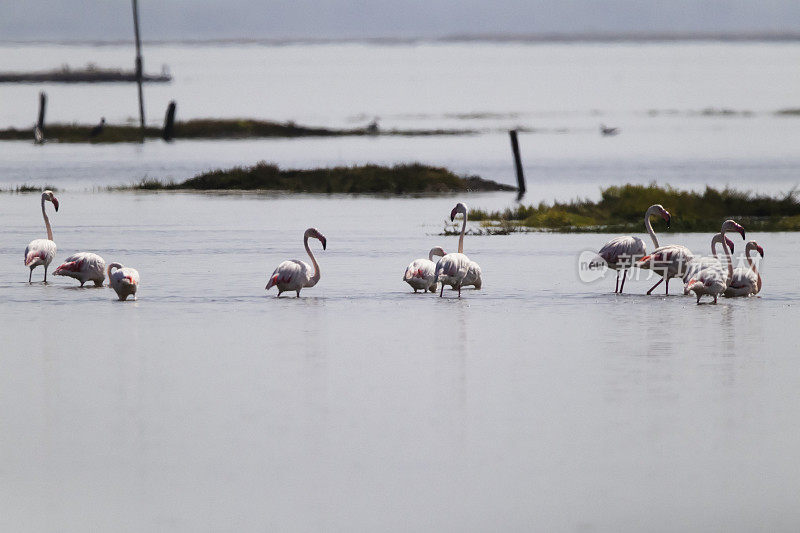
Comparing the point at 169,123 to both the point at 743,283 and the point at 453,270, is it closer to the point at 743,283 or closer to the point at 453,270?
the point at 453,270

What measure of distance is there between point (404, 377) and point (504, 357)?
4.89 feet

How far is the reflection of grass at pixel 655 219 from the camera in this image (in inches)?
1110

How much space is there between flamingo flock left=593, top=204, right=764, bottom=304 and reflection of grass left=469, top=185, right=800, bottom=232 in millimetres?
9491

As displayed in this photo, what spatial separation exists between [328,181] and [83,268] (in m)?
22.8

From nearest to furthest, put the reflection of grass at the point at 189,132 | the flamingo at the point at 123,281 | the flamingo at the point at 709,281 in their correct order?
the flamingo at the point at 709,281 → the flamingo at the point at 123,281 → the reflection of grass at the point at 189,132

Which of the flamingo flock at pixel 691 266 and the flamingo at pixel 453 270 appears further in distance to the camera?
the flamingo at pixel 453 270

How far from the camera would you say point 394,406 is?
448 inches

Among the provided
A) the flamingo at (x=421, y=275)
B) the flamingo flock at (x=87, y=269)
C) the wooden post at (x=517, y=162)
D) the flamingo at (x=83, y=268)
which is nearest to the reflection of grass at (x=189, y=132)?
the wooden post at (x=517, y=162)

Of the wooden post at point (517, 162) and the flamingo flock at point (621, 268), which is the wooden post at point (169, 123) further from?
the flamingo flock at point (621, 268)

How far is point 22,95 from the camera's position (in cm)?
15338

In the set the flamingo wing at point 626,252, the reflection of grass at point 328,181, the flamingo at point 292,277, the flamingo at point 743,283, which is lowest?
the flamingo at point 743,283

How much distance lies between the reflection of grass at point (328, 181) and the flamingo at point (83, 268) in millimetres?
22267

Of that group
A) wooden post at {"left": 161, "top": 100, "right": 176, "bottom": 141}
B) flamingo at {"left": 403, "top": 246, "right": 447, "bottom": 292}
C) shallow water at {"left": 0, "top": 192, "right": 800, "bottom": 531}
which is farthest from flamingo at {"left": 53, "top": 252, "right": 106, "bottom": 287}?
wooden post at {"left": 161, "top": 100, "right": 176, "bottom": 141}

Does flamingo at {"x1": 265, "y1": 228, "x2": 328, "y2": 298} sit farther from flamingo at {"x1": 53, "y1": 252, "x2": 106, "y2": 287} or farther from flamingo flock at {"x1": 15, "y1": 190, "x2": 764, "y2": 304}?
flamingo at {"x1": 53, "y1": 252, "x2": 106, "y2": 287}
